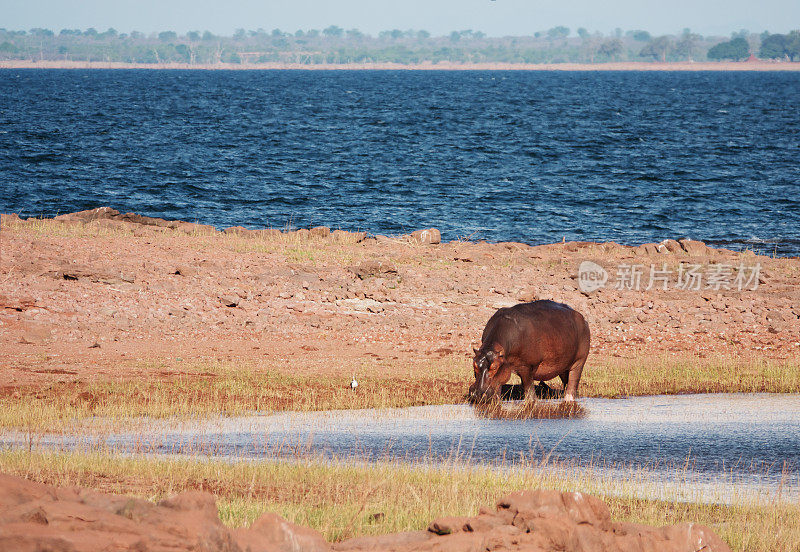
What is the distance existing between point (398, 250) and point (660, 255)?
25.5ft

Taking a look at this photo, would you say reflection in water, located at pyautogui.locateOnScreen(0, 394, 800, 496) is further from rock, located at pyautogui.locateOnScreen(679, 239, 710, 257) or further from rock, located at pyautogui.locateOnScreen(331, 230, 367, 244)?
rock, located at pyautogui.locateOnScreen(331, 230, 367, 244)

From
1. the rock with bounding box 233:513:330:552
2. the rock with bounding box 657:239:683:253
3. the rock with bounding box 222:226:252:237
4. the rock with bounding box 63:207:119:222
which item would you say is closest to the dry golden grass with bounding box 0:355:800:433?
the rock with bounding box 233:513:330:552

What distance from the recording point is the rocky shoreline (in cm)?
618

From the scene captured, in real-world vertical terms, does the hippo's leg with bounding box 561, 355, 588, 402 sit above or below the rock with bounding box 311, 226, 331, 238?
above

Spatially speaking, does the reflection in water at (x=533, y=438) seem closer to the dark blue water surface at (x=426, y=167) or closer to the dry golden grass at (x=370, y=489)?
the dry golden grass at (x=370, y=489)

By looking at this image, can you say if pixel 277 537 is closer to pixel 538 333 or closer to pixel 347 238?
pixel 538 333

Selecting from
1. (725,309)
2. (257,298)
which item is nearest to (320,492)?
(257,298)

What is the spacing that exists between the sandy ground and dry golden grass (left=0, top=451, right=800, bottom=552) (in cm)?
627

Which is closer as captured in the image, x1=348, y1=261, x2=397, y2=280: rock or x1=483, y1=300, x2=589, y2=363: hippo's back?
x1=483, y1=300, x2=589, y2=363: hippo's back

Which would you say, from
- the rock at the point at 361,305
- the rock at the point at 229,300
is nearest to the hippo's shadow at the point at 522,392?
the rock at the point at 361,305

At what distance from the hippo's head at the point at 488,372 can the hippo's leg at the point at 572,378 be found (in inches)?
54.8

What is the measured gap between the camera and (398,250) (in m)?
28.7

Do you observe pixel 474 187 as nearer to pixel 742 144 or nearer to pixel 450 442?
pixel 742 144

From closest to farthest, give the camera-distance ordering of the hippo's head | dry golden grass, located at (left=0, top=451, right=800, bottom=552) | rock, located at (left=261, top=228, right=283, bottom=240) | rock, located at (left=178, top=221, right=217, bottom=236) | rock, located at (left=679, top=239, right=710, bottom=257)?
1. dry golden grass, located at (left=0, top=451, right=800, bottom=552)
2. the hippo's head
3. rock, located at (left=679, top=239, right=710, bottom=257)
4. rock, located at (left=261, top=228, right=283, bottom=240)
5. rock, located at (left=178, top=221, right=217, bottom=236)
